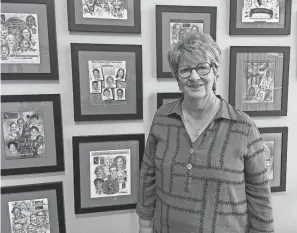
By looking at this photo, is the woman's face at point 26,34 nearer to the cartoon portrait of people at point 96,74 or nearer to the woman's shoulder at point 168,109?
the cartoon portrait of people at point 96,74

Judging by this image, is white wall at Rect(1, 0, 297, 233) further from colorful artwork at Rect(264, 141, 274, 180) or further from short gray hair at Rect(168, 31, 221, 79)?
short gray hair at Rect(168, 31, 221, 79)

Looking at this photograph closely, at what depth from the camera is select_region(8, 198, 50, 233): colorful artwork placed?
1272 millimetres

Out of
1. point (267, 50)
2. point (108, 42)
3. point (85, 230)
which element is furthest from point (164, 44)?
point (85, 230)

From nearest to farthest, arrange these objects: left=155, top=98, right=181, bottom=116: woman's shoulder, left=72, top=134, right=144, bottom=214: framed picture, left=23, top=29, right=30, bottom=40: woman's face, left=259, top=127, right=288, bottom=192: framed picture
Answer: left=155, top=98, right=181, bottom=116: woman's shoulder → left=23, top=29, right=30, bottom=40: woman's face → left=72, top=134, right=144, bottom=214: framed picture → left=259, top=127, right=288, bottom=192: framed picture

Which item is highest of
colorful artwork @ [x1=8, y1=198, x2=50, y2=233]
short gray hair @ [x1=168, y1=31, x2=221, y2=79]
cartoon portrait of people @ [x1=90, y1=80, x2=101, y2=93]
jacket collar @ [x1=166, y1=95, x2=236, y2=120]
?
short gray hair @ [x1=168, y1=31, x2=221, y2=79]

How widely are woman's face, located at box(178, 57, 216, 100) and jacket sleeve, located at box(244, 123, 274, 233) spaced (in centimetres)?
21

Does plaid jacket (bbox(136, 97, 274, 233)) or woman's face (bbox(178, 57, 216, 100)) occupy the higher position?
woman's face (bbox(178, 57, 216, 100))

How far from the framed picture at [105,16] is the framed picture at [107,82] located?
0.07 meters

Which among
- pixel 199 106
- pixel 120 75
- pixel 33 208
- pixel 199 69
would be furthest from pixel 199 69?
pixel 33 208

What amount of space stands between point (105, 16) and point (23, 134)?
24.3 inches

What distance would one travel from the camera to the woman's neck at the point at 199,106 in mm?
998

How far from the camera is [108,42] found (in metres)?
1.24

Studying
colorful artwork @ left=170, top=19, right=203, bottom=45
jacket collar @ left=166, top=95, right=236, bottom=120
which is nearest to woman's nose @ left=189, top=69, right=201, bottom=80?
jacket collar @ left=166, top=95, right=236, bottom=120

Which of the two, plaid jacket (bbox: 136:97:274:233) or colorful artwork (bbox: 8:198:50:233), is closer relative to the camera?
plaid jacket (bbox: 136:97:274:233)
